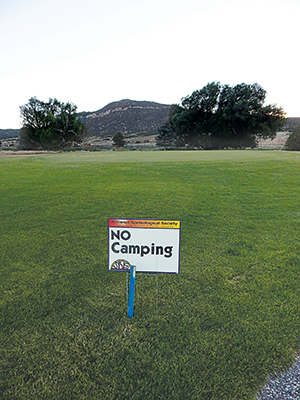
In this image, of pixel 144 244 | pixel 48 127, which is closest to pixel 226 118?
pixel 48 127

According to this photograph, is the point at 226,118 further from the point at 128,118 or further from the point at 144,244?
the point at 128,118

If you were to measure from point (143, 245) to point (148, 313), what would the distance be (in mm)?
717

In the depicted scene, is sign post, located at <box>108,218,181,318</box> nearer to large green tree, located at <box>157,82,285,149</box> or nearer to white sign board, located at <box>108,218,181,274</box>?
white sign board, located at <box>108,218,181,274</box>

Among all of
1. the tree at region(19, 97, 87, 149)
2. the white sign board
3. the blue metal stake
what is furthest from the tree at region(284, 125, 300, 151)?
the blue metal stake

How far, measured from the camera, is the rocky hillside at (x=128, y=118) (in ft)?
361

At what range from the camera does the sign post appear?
2305mm

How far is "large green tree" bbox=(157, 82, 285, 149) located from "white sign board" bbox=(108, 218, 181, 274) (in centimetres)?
4915

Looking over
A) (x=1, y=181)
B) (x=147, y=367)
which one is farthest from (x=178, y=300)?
(x=1, y=181)

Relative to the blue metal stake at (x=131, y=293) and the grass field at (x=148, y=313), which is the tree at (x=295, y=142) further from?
the blue metal stake at (x=131, y=293)

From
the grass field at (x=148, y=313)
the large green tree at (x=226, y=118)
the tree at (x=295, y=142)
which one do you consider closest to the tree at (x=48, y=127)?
the large green tree at (x=226, y=118)

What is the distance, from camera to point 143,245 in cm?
236

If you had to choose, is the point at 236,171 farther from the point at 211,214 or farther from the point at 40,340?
the point at 40,340

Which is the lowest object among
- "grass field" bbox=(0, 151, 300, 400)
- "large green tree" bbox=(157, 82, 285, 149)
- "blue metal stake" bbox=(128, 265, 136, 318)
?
"grass field" bbox=(0, 151, 300, 400)

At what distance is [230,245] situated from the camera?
166 inches
